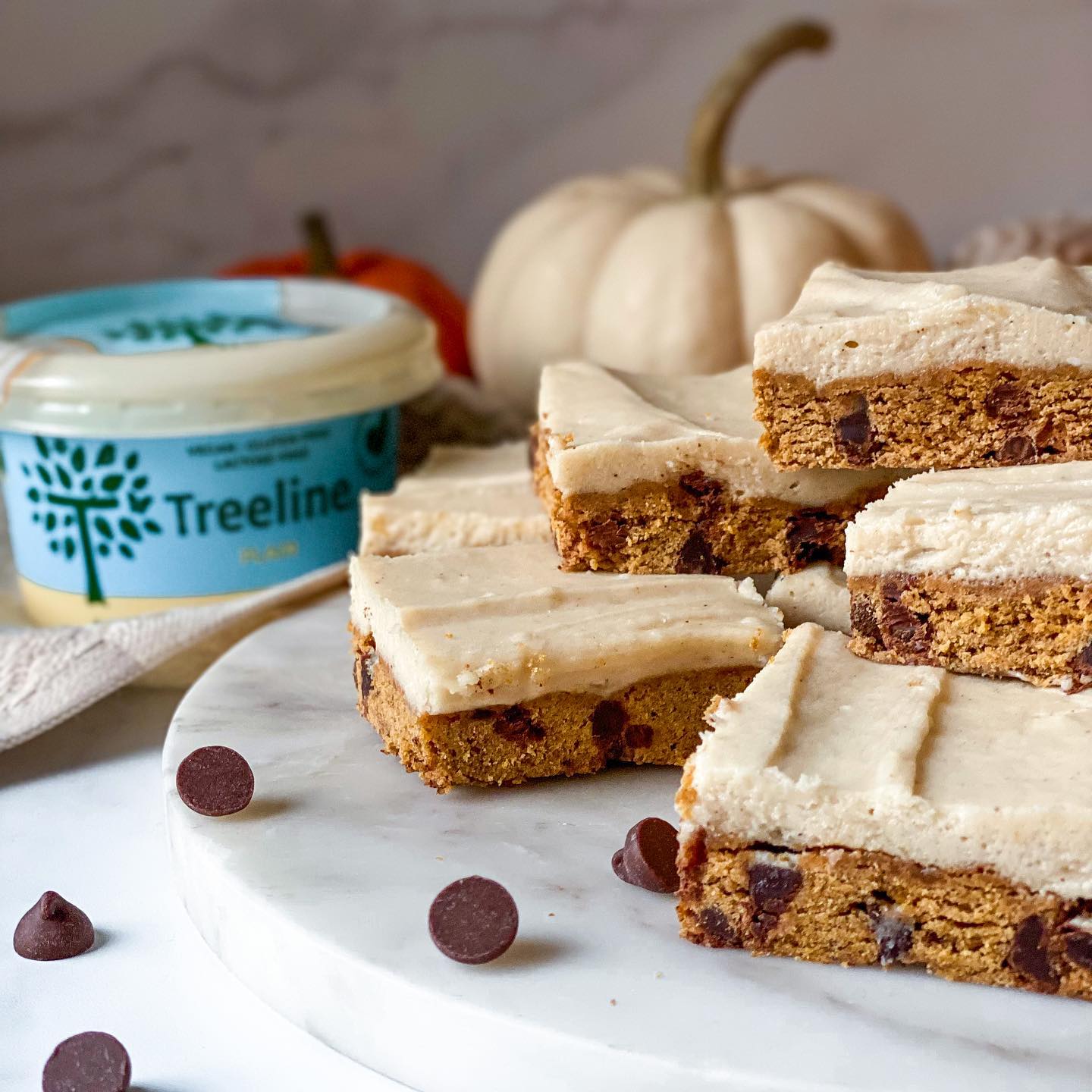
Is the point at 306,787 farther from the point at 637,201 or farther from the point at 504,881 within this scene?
the point at 637,201

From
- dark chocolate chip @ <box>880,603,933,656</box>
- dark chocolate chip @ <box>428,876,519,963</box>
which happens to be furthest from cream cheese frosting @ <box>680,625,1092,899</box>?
dark chocolate chip @ <box>428,876,519,963</box>

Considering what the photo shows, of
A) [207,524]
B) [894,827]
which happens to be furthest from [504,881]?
[207,524]

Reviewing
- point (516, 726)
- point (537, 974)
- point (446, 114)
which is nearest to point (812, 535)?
point (516, 726)

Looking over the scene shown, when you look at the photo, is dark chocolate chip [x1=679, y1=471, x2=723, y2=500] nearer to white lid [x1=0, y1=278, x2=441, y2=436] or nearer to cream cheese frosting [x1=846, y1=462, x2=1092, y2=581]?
cream cheese frosting [x1=846, y1=462, x2=1092, y2=581]

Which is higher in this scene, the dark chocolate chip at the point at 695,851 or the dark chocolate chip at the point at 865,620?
the dark chocolate chip at the point at 865,620

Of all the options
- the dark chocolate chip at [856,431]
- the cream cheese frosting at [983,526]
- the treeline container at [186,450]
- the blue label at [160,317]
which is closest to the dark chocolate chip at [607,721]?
the cream cheese frosting at [983,526]

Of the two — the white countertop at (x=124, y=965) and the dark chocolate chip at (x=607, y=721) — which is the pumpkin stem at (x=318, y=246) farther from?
the dark chocolate chip at (x=607, y=721)
